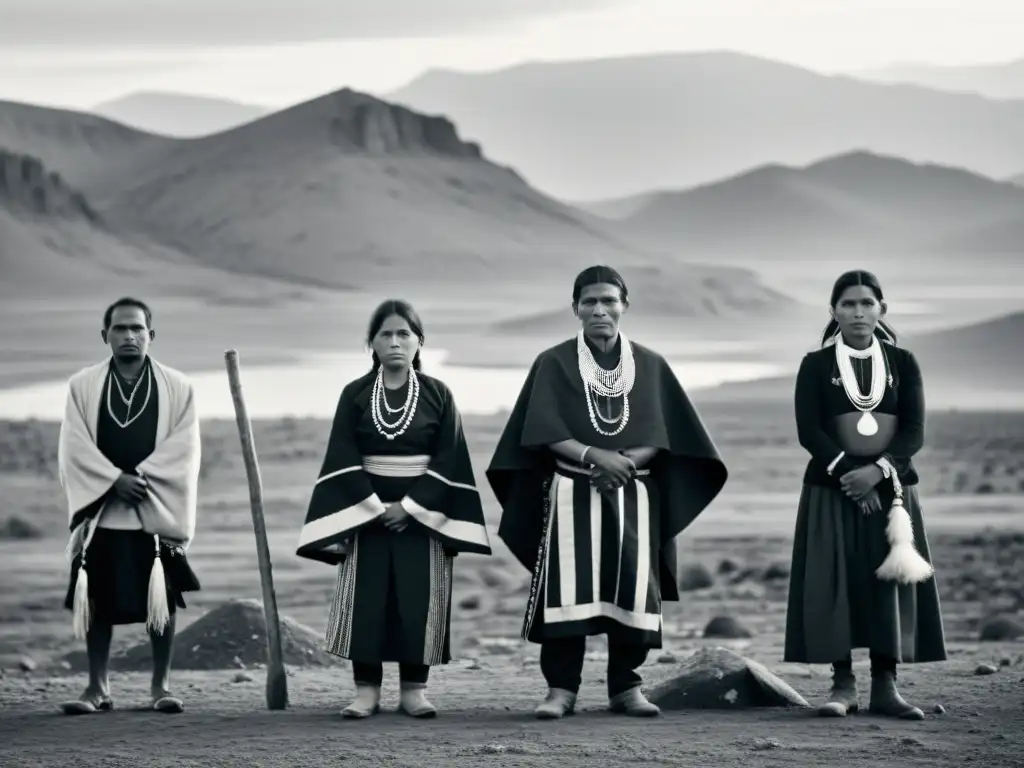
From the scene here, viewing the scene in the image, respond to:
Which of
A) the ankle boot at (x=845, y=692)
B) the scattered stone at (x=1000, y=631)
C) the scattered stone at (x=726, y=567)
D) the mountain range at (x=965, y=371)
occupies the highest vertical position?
the mountain range at (x=965, y=371)

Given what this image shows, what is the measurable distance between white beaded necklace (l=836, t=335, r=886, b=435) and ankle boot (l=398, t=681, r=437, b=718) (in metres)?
2.04

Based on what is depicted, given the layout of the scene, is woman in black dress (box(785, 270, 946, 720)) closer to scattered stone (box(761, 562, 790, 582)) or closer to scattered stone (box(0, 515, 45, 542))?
scattered stone (box(761, 562, 790, 582))

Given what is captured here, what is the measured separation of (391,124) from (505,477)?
88977mm

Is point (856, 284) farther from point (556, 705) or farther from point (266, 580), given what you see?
point (266, 580)

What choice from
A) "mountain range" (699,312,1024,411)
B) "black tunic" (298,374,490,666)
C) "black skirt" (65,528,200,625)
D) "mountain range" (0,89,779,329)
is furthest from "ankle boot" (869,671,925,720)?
"mountain range" (0,89,779,329)

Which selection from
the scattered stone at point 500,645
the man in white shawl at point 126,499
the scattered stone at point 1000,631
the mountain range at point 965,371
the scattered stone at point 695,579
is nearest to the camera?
the man in white shawl at point 126,499

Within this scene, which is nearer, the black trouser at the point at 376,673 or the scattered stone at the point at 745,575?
the black trouser at the point at 376,673

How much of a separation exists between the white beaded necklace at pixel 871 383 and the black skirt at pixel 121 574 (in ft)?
9.10

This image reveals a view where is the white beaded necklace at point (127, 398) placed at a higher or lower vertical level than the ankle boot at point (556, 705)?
higher

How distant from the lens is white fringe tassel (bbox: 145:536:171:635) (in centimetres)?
719

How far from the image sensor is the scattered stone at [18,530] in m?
18.4

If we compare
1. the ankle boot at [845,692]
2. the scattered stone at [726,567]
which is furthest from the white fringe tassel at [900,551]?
the scattered stone at [726,567]

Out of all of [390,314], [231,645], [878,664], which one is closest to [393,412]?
[390,314]

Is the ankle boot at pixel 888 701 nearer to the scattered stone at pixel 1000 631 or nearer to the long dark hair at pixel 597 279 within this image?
the long dark hair at pixel 597 279
